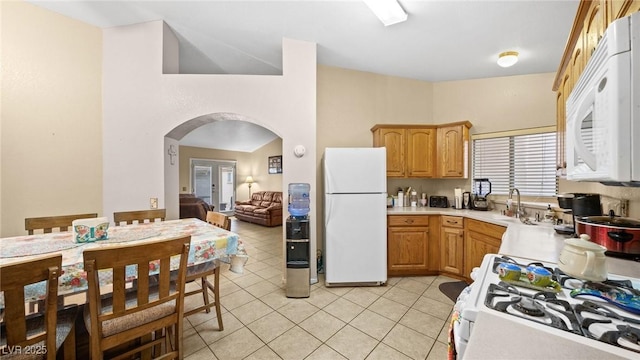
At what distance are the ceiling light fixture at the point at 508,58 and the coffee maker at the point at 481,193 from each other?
1.46 metres

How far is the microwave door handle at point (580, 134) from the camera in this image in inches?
31.6

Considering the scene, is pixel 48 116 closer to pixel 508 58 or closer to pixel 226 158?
pixel 508 58

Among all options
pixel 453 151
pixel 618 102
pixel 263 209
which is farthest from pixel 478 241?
pixel 263 209

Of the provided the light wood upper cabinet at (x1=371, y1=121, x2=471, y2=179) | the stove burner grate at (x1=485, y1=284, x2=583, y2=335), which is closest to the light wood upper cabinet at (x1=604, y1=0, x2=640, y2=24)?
the stove burner grate at (x1=485, y1=284, x2=583, y2=335)

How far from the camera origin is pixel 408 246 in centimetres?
302

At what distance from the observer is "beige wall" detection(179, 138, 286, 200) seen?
292 inches

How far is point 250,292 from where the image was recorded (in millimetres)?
2693

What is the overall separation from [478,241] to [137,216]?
12.2 ft

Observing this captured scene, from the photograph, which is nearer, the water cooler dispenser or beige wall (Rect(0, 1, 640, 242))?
beige wall (Rect(0, 1, 640, 242))

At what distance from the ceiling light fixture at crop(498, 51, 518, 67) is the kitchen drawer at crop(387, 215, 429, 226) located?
1943mm

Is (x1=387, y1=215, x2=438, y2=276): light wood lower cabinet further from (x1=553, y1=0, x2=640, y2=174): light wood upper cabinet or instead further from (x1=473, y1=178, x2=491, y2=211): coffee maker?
(x1=553, y1=0, x2=640, y2=174): light wood upper cabinet

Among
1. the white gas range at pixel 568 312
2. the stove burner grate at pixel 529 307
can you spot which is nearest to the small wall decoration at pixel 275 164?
the white gas range at pixel 568 312

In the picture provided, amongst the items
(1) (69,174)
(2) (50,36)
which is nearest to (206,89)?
(2) (50,36)

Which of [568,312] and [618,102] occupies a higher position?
[618,102]
